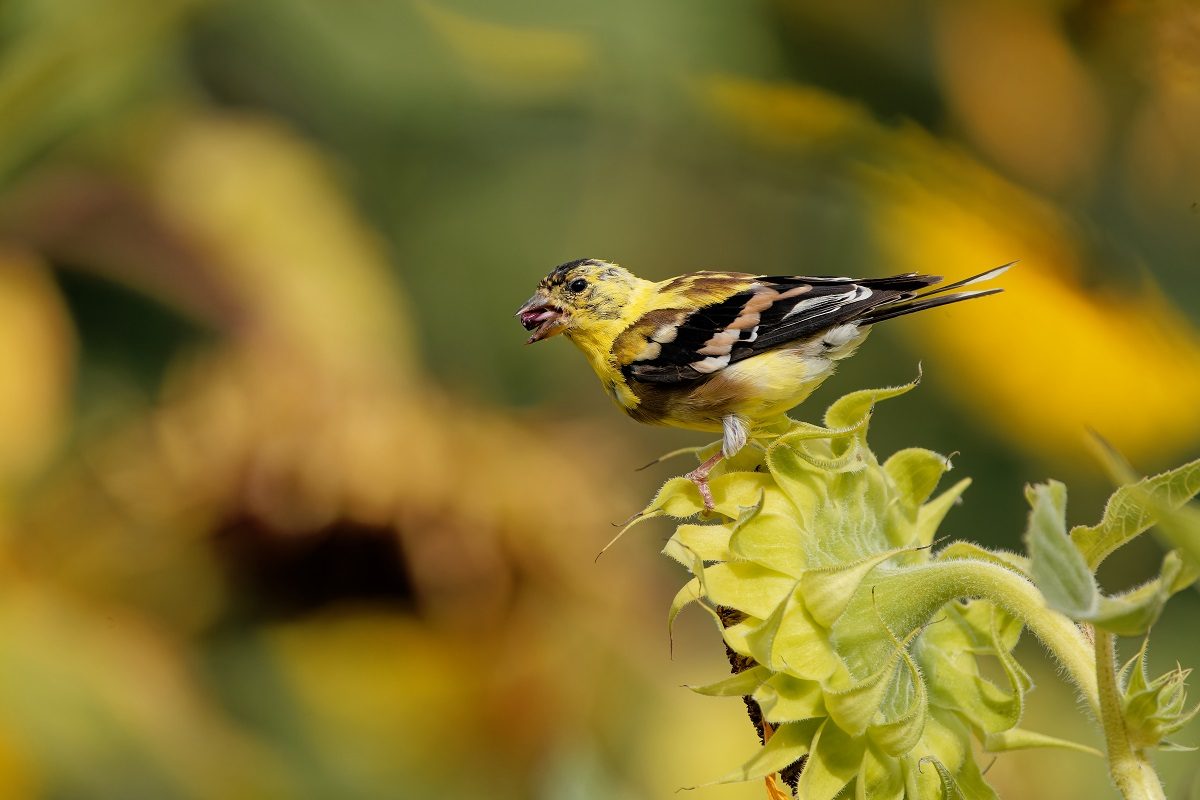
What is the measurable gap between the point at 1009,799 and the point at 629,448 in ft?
2.64

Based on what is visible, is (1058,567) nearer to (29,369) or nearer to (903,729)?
(903,729)

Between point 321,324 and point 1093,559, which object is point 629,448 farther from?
point 1093,559

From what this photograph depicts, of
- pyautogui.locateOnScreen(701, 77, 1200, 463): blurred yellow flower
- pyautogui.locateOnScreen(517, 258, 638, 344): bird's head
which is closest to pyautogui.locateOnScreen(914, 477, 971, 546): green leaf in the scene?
pyautogui.locateOnScreen(517, 258, 638, 344): bird's head

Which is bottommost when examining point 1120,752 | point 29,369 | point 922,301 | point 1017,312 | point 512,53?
point 1120,752

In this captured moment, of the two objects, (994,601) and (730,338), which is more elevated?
(730,338)

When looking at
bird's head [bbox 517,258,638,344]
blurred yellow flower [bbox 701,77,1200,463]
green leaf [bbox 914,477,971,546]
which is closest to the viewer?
green leaf [bbox 914,477,971,546]

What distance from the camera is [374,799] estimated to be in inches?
63.8

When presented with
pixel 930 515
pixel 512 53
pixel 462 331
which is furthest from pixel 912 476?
pixel 512 53

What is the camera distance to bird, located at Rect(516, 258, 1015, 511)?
52cm

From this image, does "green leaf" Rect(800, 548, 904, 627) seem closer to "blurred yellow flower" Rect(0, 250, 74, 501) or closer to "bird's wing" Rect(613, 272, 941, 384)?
"bird's wing" Rect(613, 272, 941, 384)

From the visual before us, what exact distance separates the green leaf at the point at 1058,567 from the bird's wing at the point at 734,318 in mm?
246

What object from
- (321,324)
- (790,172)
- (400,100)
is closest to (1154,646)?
(790,172)

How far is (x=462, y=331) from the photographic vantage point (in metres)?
2.15

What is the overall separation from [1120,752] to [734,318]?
0.29m
